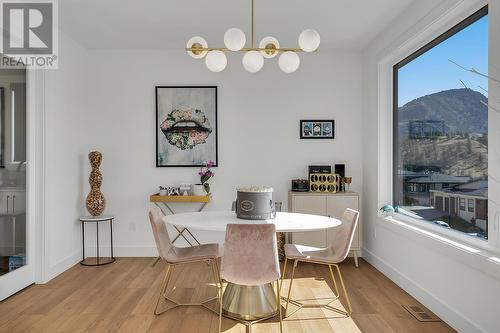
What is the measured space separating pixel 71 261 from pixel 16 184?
1247mm

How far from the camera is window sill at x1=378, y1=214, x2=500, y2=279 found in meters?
2.21

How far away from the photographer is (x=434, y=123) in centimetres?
317

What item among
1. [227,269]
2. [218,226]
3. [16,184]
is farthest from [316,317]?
[16,184]

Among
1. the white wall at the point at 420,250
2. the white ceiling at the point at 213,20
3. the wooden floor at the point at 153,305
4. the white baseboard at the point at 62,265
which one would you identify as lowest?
the wooden floor at the point at 153,305

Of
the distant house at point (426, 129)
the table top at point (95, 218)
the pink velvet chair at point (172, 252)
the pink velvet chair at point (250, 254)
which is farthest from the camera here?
the table top at point (95, 218)

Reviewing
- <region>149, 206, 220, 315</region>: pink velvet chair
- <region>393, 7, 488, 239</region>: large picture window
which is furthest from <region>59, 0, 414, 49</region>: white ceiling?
<region>149, 206, 220, 315</region>: pink velvet chair

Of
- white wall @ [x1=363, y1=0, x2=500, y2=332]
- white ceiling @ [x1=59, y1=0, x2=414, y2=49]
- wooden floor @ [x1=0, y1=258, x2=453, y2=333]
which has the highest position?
white ceiling @ [x1=59, y1=0, x2=414, y2=49]

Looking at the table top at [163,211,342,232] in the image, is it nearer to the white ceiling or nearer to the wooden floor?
the wooden floor

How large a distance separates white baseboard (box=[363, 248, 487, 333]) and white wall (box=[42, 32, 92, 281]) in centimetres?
348

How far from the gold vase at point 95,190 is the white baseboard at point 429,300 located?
129 inches

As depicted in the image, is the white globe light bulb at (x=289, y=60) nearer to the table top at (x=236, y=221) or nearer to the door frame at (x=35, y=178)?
the table top at (x=236, y=221)

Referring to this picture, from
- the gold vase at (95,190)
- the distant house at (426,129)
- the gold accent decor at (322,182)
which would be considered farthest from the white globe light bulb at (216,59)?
the gold vase at (95,190)

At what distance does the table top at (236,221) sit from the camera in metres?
2.56

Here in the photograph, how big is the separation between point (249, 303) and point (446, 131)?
213cm
